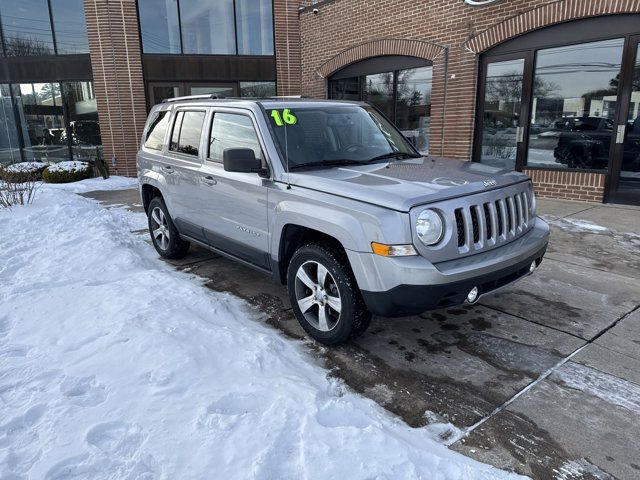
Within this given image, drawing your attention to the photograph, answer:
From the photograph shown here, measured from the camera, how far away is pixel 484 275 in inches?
125

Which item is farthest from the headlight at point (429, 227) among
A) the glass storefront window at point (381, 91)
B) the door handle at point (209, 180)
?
the glass storefront window at point (381, 91)

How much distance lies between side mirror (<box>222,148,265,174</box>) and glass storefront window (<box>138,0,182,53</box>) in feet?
38.3

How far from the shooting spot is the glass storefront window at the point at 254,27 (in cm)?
1411

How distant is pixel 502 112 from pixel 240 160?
292 inches

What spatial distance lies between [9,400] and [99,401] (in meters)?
0.54

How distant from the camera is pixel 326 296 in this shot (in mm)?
3523

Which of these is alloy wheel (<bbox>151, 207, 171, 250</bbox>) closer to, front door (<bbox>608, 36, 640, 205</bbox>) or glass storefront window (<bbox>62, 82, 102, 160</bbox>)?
front door (<bbox>608, 36, 640, 205</bbox>)

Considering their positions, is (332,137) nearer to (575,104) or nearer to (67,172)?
(575,104)

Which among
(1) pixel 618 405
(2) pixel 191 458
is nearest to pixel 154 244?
(2) pixel 191 458

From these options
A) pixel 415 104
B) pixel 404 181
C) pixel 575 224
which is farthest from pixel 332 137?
pixel 415 104

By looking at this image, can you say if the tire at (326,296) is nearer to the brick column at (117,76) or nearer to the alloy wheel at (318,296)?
the alloy wheel at (318,296)

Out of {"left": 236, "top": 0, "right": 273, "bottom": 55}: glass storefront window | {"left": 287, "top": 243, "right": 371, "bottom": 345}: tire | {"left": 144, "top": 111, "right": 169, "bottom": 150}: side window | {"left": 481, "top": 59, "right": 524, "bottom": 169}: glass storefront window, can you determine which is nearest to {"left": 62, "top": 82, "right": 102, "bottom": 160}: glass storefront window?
{"left": 236, "top": 0, "right": 273, "bottom": 55}: glass storefront window

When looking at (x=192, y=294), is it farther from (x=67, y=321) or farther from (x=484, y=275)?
(x=484, y=275)

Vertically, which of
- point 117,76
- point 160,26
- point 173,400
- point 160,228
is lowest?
point 173,400
